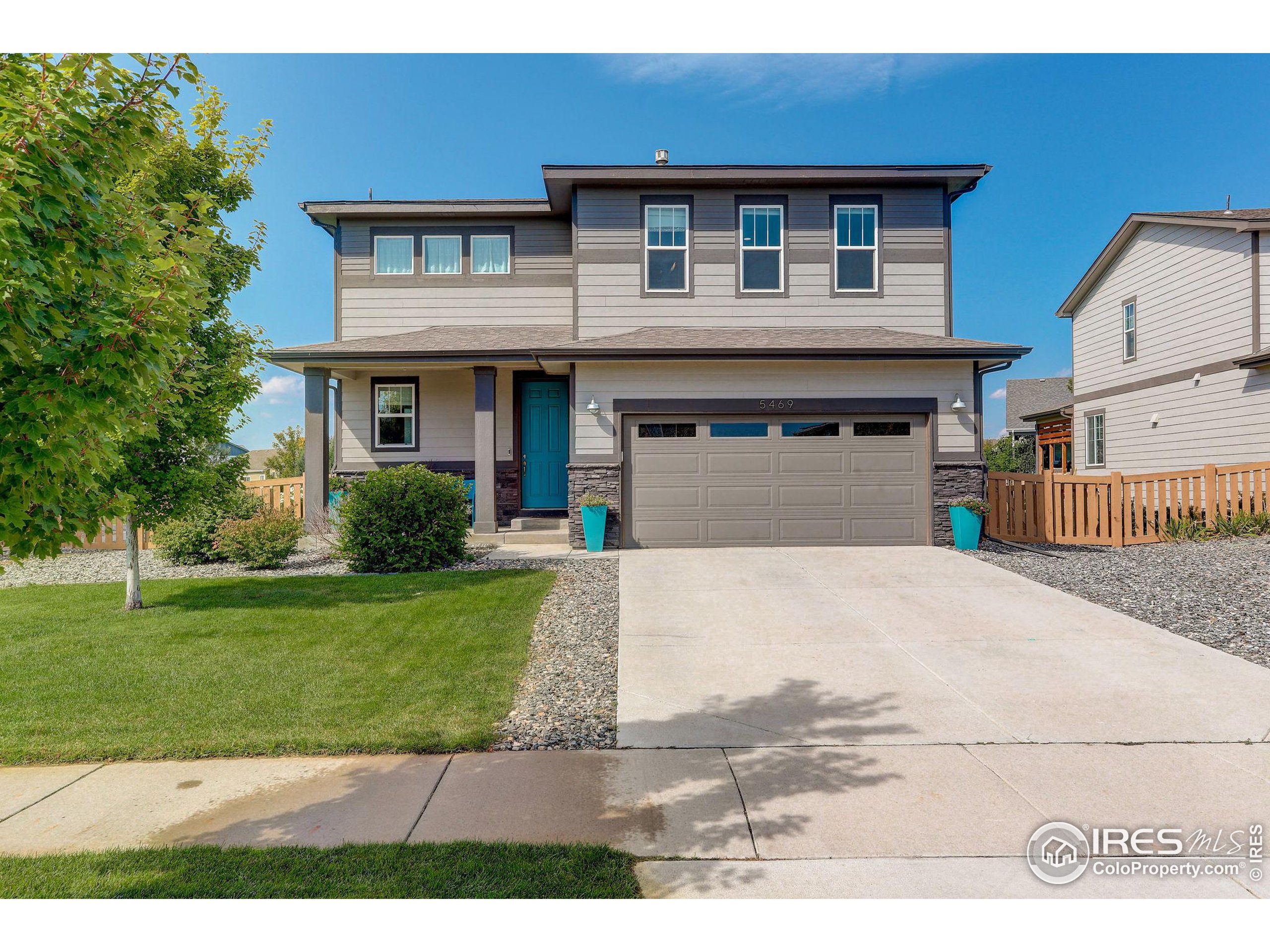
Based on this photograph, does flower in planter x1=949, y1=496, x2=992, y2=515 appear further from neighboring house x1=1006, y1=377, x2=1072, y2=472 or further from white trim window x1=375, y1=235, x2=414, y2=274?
neighboring house x1=1006, y1=377, x2=1072, y2=472

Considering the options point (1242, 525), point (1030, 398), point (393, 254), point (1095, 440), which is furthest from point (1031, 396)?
point (393, 254)

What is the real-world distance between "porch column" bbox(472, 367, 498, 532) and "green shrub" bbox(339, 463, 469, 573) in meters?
2.44

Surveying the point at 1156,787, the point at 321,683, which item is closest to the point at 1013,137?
the point at 1156,787

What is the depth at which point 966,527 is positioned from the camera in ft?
36.4

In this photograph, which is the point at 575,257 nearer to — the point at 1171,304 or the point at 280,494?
the point at 280,494

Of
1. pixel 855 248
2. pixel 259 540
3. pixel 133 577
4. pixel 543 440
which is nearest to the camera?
pixel 133 577

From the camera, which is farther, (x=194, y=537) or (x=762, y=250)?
(x=762, y=250)

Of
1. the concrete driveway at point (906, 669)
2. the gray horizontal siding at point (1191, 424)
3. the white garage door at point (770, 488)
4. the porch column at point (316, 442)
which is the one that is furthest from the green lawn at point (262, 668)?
the gray horizontal siding at point (1191, 424)

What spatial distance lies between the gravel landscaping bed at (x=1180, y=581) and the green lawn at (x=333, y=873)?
6.32 metres

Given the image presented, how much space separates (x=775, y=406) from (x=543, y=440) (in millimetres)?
5068

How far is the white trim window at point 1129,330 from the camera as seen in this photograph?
59.8 feet

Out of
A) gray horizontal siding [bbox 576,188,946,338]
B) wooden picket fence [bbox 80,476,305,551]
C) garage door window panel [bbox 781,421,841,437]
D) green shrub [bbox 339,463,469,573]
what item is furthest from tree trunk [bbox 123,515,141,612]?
→ garage door window panel [bbox 781,421,841,437]

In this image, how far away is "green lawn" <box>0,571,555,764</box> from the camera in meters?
4.30

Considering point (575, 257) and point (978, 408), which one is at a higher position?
point (575, 257)
